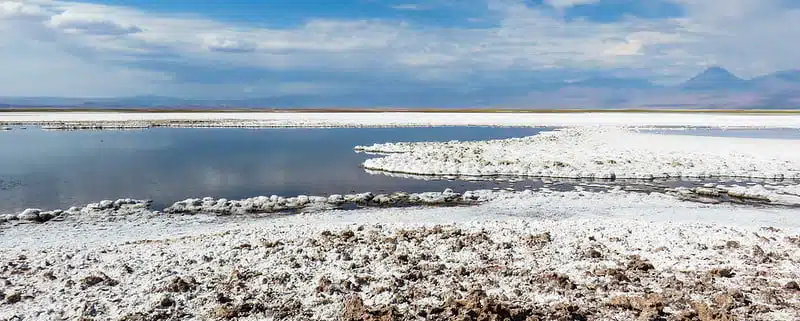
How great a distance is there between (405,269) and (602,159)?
15.0m

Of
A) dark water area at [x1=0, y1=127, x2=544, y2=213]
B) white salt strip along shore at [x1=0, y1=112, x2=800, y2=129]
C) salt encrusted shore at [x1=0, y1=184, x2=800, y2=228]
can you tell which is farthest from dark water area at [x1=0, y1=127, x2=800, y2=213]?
white salt strip along shore at [x1=0, y1=112, x2=800, y2=129]

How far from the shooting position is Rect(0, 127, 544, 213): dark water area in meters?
15.2

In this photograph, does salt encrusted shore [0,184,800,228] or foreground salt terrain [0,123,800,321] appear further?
salt encrusted shore [0,184,800,228]

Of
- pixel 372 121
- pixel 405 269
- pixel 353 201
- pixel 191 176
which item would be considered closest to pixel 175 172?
pixel 191 176

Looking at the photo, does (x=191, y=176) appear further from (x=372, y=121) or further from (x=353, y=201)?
(x=372, y=121)

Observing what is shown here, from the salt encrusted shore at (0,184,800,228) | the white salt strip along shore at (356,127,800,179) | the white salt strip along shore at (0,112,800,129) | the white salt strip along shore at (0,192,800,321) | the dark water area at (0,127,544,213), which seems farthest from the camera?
the white salt strip along shore at (0,112,800,129)

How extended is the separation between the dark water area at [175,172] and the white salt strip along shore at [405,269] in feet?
13.9

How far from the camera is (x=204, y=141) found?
3306 centimetres

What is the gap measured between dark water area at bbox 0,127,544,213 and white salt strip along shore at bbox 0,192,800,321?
423 centimetres

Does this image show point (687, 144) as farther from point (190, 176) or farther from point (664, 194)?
point (190, 176)

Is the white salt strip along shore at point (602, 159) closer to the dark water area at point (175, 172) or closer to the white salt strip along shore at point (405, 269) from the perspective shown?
the dark water area at point (175, 172)

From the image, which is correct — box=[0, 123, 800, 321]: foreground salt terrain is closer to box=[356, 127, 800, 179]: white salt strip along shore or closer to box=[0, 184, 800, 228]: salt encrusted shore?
box=[0, 184, 800, 228]: salt encrusted shore

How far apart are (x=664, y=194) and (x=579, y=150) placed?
10.1 metres

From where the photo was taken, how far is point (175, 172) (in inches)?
765
